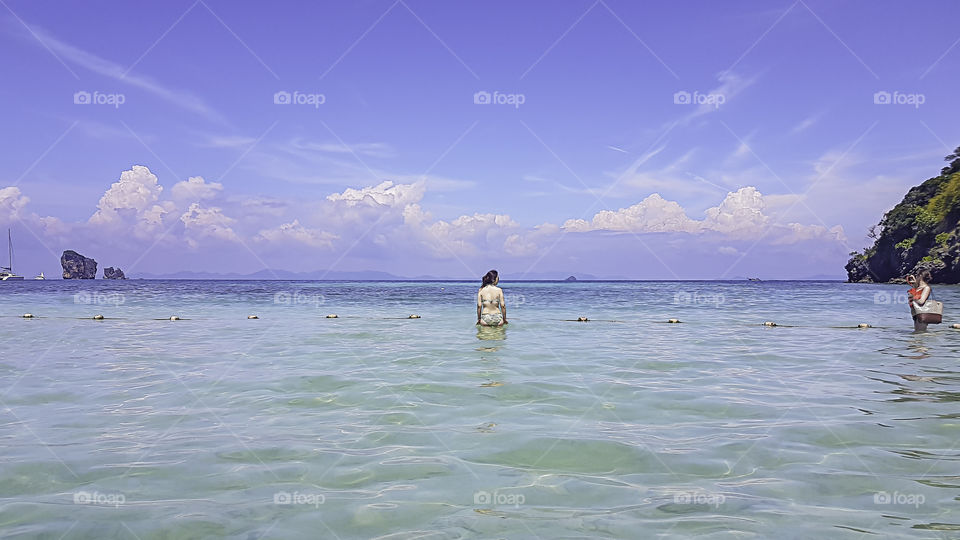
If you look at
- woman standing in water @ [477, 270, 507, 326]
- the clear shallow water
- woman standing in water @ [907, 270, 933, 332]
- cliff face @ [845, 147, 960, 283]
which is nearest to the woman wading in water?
woman standing in water @ [907, 270, 933, 332]

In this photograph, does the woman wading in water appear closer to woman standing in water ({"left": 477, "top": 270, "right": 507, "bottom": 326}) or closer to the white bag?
the white bag

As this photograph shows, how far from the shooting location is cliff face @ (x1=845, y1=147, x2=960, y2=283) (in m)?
85.7

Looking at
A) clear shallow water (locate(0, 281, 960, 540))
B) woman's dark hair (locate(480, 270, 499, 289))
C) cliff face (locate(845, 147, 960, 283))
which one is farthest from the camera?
cliff face (locate(845, 147, 960, 283))

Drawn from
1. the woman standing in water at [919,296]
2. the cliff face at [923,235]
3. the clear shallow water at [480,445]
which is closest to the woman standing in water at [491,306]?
the clear shallow water at [480,445]

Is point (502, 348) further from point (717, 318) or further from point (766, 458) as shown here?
point (717, 318)

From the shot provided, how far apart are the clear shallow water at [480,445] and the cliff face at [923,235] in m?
91.2

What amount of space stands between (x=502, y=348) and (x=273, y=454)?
9.76m

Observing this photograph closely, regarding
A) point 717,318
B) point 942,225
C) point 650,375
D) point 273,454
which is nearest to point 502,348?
point 650,375

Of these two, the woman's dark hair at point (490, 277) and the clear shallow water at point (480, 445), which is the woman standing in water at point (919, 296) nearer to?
the clear shallow water at point (480, 445)

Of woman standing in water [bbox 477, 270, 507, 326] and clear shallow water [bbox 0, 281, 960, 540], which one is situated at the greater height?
woman standing in water [bbox 477, 270, 507, 326]

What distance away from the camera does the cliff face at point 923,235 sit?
8569 cm

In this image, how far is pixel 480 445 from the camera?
685cm

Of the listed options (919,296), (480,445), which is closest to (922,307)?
(919,296)

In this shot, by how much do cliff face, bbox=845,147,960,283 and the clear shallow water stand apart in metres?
91.2
